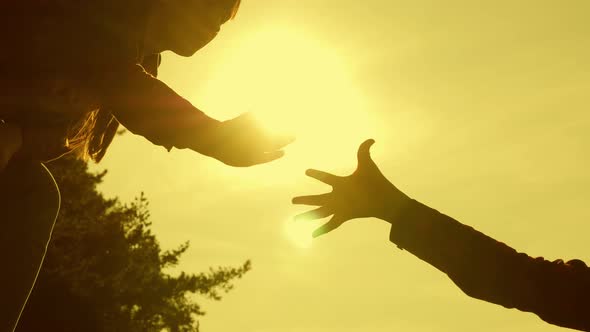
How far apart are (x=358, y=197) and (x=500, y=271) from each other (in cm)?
57

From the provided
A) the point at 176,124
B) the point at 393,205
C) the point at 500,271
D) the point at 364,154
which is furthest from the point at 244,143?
the point at 500,271

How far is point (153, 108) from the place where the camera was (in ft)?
9.31

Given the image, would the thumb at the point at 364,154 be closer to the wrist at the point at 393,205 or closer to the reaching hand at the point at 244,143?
the wrist at the point at 393,205

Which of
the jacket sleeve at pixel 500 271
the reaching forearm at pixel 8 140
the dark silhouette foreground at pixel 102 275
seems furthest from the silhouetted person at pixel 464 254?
the dark silhouette foreground at pixel 102 275

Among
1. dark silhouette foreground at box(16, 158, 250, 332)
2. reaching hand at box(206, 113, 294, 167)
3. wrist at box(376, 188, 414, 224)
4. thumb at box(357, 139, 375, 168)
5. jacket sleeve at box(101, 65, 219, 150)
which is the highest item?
dark silhouette foreground at box(16, 158, 250, 332)

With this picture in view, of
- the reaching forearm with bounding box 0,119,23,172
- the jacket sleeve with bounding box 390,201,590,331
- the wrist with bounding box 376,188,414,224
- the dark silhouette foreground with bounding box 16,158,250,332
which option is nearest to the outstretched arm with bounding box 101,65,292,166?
the reaching forearm with bounding box 0,119,23,172

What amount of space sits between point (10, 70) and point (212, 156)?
2.96 feet

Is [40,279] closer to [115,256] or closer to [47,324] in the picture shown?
[47,324]

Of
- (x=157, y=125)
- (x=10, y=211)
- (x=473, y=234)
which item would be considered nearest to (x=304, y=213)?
(x=473, y=234)

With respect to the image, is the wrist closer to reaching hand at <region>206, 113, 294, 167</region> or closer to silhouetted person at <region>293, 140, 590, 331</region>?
silhouetted person at <region>293, 140, 590, 331</region>

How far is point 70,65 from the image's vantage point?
2820mm

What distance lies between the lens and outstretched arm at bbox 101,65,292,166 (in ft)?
9.29

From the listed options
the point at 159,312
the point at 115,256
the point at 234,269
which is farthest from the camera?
the point at 234,269

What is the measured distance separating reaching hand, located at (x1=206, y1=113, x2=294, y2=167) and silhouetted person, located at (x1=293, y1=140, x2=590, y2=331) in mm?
428
